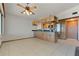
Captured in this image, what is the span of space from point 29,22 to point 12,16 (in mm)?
1000

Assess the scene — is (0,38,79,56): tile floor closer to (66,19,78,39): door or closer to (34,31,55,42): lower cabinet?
(34,31,55,42): lower cabinet

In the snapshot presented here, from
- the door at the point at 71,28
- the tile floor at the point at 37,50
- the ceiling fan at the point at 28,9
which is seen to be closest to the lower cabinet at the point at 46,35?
the tile floor at the point at 37,50

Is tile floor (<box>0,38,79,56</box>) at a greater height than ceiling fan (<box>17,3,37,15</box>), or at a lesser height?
lesser

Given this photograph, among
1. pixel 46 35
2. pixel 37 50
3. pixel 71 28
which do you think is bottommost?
pixel 37 50

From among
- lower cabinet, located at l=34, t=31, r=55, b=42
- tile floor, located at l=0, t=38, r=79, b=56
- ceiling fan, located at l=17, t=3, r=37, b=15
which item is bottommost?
tile floor, located at l=0, t=38, r=79, b=56

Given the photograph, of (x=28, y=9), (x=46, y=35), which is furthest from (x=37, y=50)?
(x=46, y=35)

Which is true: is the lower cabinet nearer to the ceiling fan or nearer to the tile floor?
the tile floor

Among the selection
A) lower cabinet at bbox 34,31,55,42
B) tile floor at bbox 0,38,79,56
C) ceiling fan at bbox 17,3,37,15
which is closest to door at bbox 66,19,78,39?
lower cabinet at bbox 34,31,55,42

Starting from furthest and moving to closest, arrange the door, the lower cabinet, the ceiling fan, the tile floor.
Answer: the door < the lower cabinet < the ceiling fan < the tile floor

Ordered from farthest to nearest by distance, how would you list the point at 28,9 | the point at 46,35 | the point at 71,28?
the point at 71,28 → the point at 46,35 → the point at 28,9

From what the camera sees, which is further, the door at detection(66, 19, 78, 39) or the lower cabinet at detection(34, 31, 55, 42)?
the door at detection(66, 19, 78, 39)

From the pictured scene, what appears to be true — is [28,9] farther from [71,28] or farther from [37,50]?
[71,28]

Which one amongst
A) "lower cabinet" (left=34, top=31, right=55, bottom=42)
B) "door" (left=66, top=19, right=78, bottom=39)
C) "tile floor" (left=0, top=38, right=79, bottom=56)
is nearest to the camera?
"tile floor" (left=0, top=38, right=79, bottom=56)

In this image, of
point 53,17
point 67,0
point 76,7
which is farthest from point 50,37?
point 67,0
